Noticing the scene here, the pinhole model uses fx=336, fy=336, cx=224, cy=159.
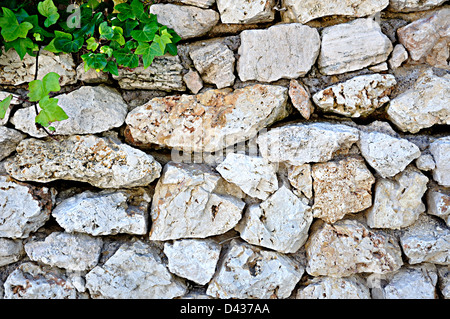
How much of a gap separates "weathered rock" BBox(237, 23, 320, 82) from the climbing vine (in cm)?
32

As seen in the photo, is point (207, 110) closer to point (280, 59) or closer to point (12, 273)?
point (280, 59)

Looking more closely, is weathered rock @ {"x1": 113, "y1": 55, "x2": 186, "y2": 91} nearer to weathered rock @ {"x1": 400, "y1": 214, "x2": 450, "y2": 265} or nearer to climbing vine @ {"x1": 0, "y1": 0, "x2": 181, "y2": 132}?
climbing vine @ {"x1": 0, "y1": 0, "x2": 181, "y2": 132}

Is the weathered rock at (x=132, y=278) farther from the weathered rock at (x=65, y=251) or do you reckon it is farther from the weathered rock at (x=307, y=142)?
the weathered rock at (x=307, y=142)

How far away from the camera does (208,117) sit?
1384mm

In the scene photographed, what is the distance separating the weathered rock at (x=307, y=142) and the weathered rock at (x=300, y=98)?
57 mm

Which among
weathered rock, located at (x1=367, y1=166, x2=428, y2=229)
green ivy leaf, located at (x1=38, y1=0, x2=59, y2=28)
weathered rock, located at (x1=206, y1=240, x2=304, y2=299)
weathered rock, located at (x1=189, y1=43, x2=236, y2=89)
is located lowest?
weathered rock, located at (x1=206, y1=240, x2=304, y2=299)

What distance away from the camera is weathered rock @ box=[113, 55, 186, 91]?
4.57ft

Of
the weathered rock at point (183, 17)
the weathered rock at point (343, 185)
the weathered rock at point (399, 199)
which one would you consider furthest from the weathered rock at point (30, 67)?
the weathered rock at point (399, 199)

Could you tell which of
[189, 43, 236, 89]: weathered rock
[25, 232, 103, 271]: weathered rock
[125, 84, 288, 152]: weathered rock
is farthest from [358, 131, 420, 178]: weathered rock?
[25, 232, 103, 271]: weathered rock

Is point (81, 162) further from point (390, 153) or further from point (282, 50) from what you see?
point (390, 153)

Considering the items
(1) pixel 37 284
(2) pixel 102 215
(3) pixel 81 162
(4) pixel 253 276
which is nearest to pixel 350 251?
(4) pixel 253 276

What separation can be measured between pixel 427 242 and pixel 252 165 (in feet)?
2.46

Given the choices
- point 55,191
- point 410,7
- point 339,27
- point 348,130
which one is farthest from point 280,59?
point 55,191

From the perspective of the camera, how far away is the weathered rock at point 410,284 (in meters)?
1.34
